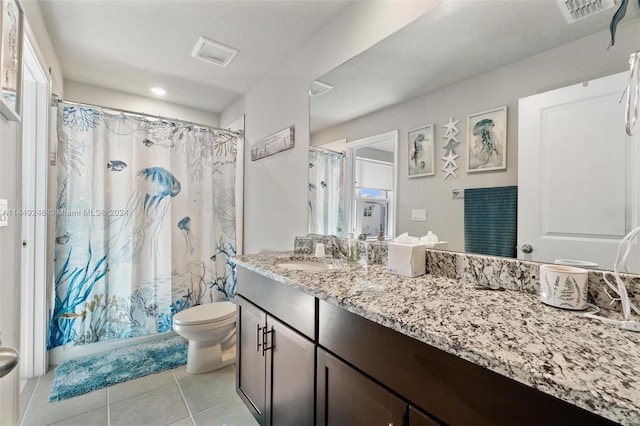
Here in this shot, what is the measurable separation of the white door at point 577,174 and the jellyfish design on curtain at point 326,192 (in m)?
0.97

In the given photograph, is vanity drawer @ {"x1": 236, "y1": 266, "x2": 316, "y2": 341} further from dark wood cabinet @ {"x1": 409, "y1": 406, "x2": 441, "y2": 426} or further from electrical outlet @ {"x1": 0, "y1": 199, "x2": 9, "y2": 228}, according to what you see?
electrical outlet @ {"x1": 0, "y1": 199, "x2": 9, "y2": 228}

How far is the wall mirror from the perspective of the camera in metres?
0.83

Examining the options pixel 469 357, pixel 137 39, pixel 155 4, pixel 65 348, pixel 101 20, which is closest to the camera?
pixel 469 357

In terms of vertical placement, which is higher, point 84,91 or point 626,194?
point 84,91

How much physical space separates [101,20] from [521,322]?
8.70ft

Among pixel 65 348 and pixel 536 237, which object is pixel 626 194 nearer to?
pixel 536 237

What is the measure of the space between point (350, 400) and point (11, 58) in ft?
6.20

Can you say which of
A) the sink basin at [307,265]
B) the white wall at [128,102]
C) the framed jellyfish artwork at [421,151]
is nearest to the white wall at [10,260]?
the sink basin at [307,265]

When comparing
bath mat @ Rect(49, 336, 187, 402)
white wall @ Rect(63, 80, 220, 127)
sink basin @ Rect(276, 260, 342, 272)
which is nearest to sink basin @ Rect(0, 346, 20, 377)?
sink basin @ Rect(276, 260, 342, 272)

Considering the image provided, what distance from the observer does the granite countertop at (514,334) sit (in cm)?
44

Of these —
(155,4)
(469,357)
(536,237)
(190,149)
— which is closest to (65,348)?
(190,149)

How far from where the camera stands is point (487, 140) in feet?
3.51

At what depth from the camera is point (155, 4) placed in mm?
1631

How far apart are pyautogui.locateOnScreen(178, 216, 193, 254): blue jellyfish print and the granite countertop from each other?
72.0 inches
